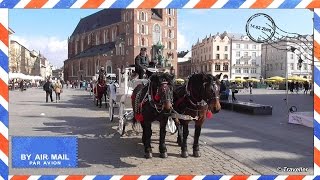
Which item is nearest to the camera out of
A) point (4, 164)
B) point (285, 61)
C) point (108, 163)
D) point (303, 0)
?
point (303, 0)

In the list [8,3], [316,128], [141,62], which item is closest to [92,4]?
[8,3]

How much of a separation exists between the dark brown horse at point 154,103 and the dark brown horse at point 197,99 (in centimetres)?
40

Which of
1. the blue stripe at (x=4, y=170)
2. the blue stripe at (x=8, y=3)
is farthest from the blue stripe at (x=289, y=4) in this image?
the blue stripe at (x=4, y=170)

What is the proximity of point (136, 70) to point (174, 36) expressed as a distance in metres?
3.84

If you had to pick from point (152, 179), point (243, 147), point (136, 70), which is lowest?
point (243, 147)

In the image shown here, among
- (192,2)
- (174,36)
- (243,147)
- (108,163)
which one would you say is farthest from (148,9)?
(243,147)

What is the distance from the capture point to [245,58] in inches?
172

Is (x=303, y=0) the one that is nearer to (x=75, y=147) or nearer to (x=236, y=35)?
(x=236, y=35)

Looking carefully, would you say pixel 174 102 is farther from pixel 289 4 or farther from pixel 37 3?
pixel 37 3

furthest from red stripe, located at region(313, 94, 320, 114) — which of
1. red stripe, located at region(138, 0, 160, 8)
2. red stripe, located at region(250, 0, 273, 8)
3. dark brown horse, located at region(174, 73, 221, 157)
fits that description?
dark brown horse, located at region(174, 73, 221, 157)

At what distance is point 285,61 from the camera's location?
15.8 feet

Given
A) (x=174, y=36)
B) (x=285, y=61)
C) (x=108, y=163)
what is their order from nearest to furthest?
1. (x=174, y=36)
2. (x=285, y=61)
3. (x=108, y=163)

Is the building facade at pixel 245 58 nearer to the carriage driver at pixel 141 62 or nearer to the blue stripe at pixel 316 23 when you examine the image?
the blue stripe at pixel 316 23

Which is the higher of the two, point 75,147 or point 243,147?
point 75,147
